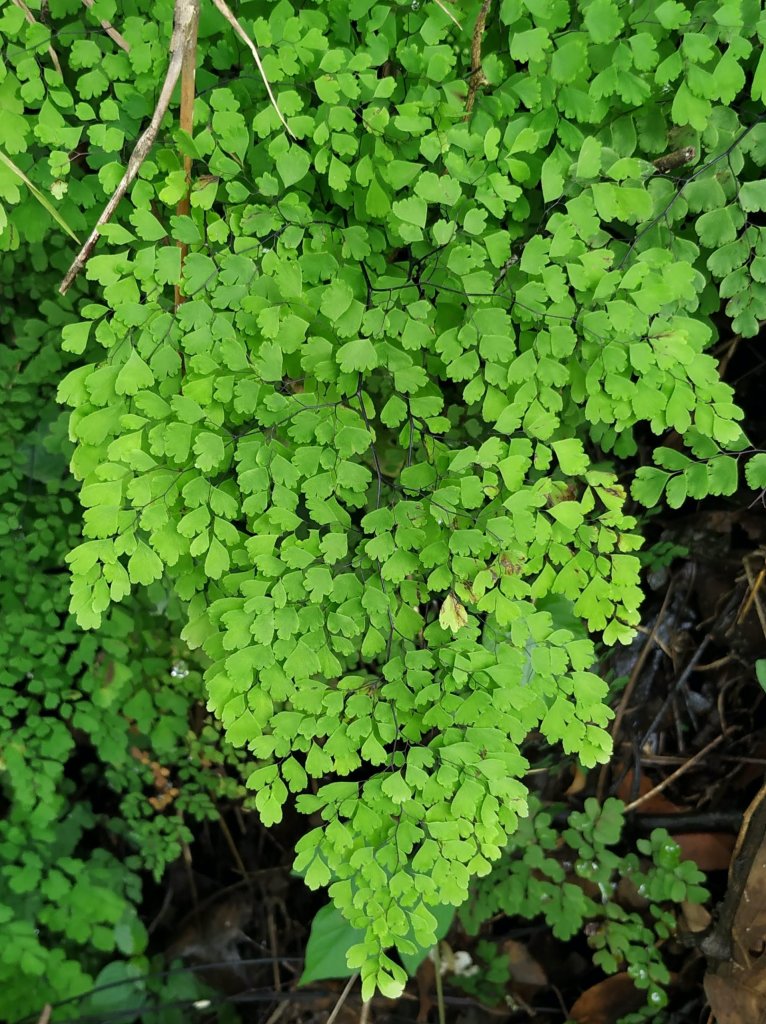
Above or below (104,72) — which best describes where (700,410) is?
below

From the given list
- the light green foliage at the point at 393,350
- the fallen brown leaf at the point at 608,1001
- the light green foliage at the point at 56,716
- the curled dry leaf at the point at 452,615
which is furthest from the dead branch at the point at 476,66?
the fallen brown leaf at the point at 608,1001

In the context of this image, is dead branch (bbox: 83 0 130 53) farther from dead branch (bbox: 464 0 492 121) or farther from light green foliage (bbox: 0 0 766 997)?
dead branch (bbox: 464 0 492 121)

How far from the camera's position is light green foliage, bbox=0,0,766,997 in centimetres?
99

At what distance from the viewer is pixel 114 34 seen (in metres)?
1.08

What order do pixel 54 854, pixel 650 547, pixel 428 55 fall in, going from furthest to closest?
pixel 54 854 < pixel 650 547 < pixel 428 55

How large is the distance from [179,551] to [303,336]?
0.36 m

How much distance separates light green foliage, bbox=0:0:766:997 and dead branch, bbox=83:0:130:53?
0.07ft

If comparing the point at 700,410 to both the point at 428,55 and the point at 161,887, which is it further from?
the point at 161,887

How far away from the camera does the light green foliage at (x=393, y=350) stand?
0.99 meters

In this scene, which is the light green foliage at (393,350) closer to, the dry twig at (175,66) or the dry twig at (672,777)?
the dry twig at (175,66)

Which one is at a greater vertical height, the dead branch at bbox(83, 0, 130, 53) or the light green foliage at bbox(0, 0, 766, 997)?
the dead branch at bbox(83, 0, 130, 53)

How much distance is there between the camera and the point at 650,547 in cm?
202

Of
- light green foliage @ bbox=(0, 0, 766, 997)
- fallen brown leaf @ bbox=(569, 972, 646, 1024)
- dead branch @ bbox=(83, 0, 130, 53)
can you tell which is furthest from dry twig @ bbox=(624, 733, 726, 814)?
dead branch @ bbox=(83, 0, 130, 53)

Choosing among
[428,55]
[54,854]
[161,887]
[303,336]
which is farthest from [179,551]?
[161,887]
